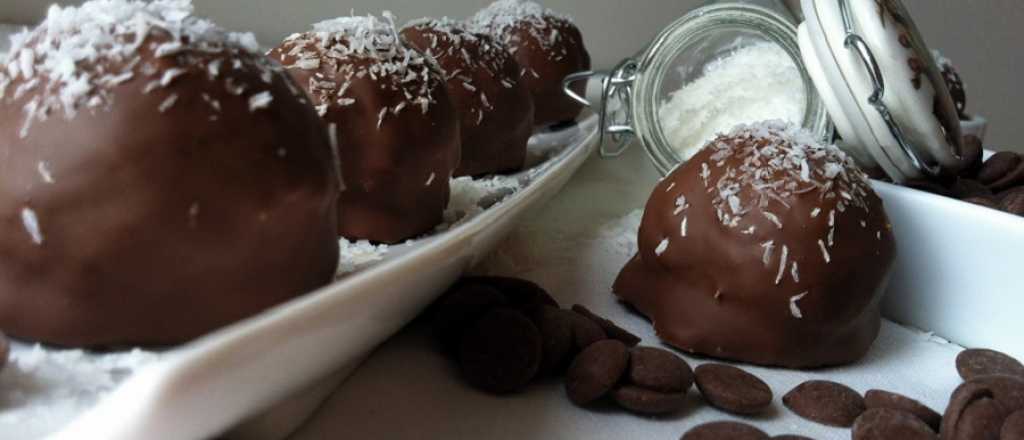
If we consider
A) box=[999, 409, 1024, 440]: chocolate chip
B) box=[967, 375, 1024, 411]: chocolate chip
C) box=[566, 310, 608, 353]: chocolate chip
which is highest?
box=[999, 409, 1024, 440]: chocolate chip

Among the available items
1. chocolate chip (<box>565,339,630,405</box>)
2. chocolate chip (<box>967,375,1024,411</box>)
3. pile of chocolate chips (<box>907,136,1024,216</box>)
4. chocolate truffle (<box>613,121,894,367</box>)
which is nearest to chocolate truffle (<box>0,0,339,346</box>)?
chocolate chip (<box>565,339,630,405</box>)

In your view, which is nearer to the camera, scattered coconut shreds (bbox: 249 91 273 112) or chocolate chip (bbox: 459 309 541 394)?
scattered coconut shreds (bbox: 249 91 273 112)

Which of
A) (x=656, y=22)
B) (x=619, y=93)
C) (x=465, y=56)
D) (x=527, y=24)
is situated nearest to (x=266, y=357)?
(x=465, y=56)

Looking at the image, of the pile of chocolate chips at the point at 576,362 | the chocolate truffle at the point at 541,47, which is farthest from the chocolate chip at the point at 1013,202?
the chocolate truffle at the point at 541,47

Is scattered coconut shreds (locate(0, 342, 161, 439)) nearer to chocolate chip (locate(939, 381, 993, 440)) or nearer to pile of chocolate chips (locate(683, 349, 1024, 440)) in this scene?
pile of chocolate chips (locate(683, 349, 1024, 440))

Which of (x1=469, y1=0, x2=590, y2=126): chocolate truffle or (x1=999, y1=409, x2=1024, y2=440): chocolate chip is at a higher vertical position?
(x1=999, y1=409, x2=1024, y2=440): chocolate chip

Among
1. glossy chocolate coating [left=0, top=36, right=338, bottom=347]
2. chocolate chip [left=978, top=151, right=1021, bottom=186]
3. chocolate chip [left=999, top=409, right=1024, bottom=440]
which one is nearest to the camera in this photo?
glossy chocolate coating [left=0, top=36, right=338, bottom=347]
